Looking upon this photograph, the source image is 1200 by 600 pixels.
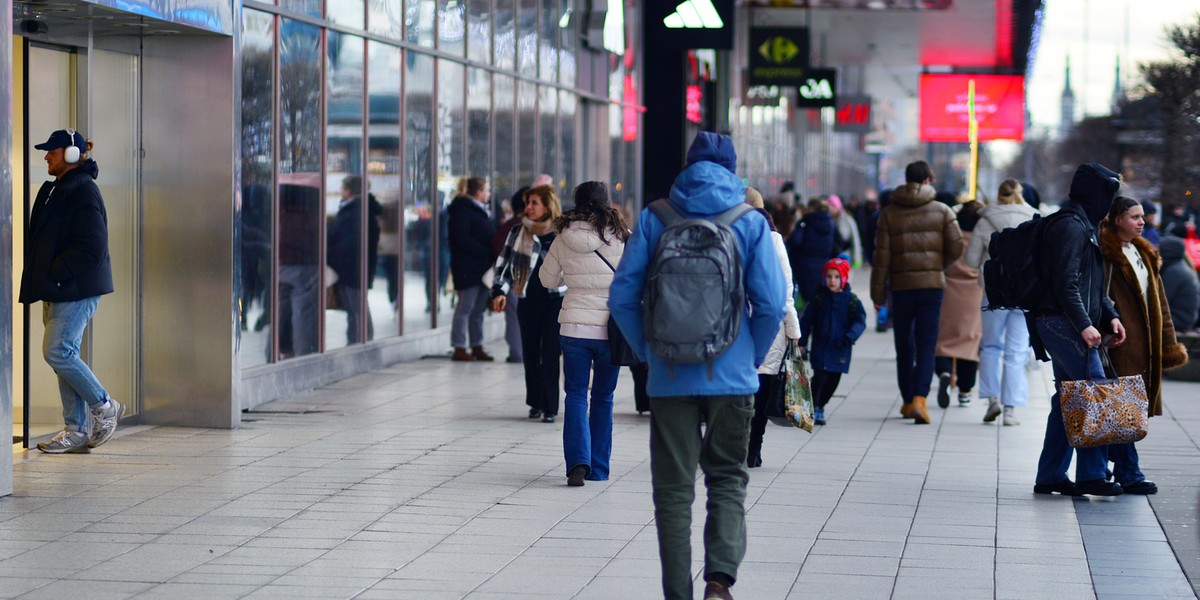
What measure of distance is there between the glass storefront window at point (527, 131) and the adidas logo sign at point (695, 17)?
21.5 feet

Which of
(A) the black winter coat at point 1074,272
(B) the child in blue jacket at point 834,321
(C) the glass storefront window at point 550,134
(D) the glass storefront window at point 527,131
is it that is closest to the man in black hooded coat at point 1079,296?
(A) the black winter coat at point 1074,272

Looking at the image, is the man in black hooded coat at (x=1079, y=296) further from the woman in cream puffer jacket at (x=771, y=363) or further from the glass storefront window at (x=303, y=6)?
the glass storefront window at (x=303, y=6)

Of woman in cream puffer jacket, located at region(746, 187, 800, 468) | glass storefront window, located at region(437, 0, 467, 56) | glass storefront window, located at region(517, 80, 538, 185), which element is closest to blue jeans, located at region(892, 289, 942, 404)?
woman in cream puffer jacket, located at region(746, 187, 800, 468)

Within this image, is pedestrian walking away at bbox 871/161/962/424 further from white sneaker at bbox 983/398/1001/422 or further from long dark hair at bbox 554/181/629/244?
long dark hair at bbox 554/181/629/244

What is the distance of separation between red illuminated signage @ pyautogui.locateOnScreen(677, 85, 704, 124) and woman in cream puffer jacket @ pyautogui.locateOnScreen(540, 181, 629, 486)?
12771 mm

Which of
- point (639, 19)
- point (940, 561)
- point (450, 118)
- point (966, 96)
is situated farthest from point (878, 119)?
point (940, 561)

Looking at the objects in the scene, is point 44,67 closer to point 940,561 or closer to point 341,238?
point 341,238

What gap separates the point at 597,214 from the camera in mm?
8852

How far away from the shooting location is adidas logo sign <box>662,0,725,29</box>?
13.3 metres

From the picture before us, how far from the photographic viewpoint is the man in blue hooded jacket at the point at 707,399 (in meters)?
5.62

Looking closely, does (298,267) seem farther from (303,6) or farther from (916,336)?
(916,336)

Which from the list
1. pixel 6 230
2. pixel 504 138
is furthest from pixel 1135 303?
pixel 504 138

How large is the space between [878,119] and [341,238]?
49027 mm

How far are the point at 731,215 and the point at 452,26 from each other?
1181 cm
